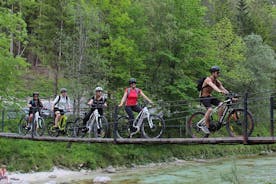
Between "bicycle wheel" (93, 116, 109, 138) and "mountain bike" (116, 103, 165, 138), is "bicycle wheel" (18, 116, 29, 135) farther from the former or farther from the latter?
"mountain bike" (116, 103, 165, 138)

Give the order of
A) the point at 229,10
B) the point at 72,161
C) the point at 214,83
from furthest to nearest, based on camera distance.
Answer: the point at 229,10 < the point at 72,161 < the point at 214,83

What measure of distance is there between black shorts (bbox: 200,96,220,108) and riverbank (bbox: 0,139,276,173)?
25.6ft

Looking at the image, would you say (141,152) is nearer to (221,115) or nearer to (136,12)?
(136,12)

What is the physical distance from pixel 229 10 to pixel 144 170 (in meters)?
29.5

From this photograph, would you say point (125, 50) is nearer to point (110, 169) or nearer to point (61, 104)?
point (110, 169)

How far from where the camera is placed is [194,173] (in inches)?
797

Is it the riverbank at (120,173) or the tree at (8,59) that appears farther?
the riverbank at (120,173)

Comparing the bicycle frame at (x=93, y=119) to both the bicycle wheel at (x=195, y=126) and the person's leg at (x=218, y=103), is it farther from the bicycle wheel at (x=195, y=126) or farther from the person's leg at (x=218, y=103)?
the person's leg at (x=218, y=103)

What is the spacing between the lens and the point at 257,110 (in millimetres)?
32031

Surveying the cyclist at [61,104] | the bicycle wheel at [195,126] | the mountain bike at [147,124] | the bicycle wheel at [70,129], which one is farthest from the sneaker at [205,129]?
the bicycle wheel at [70,129]

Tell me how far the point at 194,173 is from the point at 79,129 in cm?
808

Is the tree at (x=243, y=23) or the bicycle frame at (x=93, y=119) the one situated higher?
the tree at (x=243, y=23)

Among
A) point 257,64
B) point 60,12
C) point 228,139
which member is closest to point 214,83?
point 228,139

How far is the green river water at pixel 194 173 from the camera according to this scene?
17.7m
